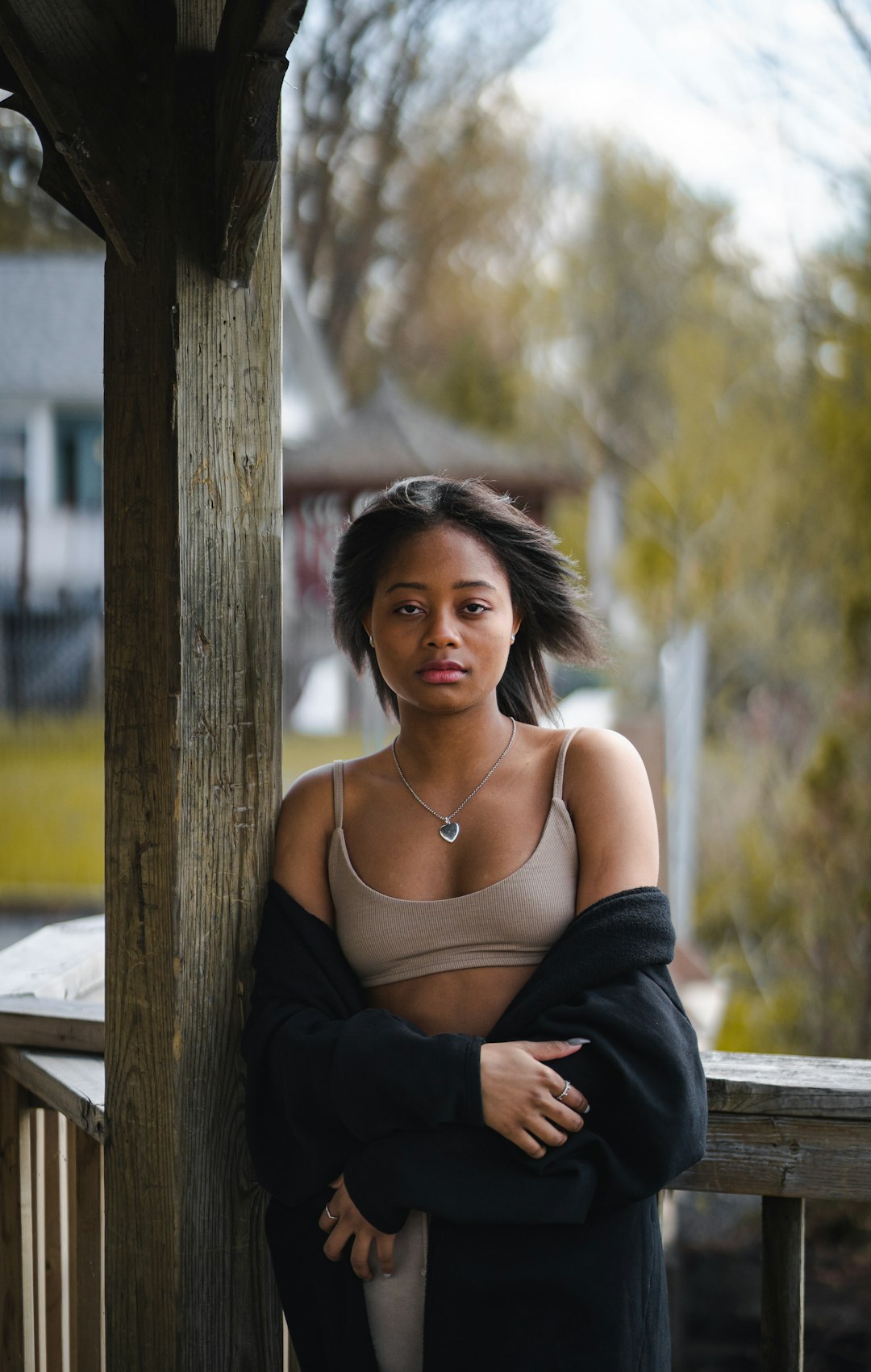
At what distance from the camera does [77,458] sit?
12.4 m

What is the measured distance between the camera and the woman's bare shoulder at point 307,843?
58.7 inches

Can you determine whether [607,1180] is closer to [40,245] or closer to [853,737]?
[853,737]

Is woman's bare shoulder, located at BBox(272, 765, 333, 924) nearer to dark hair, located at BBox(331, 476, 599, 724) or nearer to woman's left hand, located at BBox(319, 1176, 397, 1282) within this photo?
dark hair, located at BBox(331, 476, 599, 724)

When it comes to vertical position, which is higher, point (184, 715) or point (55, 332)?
point (55, 332)

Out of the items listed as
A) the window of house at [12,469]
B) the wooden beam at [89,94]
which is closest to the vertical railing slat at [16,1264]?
the wooden beam at [89,94]

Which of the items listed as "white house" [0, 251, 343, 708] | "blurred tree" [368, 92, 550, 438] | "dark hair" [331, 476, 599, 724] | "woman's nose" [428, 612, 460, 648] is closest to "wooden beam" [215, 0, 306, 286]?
"dark hair" [331, 476, 599, 724]

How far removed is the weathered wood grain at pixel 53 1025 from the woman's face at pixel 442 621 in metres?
0.63

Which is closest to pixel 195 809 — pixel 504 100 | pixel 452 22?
pixel 452 22

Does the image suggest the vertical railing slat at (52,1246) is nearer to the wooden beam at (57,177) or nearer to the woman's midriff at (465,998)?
the woman's midriff at (465,998)

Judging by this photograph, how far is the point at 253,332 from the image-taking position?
1.44m

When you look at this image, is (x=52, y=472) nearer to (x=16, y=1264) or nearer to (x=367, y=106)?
(x=367, y=106)

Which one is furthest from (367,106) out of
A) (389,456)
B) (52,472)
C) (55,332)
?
(52,472)

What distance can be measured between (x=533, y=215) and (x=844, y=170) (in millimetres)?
16795

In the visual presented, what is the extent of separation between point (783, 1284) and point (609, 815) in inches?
23.5
